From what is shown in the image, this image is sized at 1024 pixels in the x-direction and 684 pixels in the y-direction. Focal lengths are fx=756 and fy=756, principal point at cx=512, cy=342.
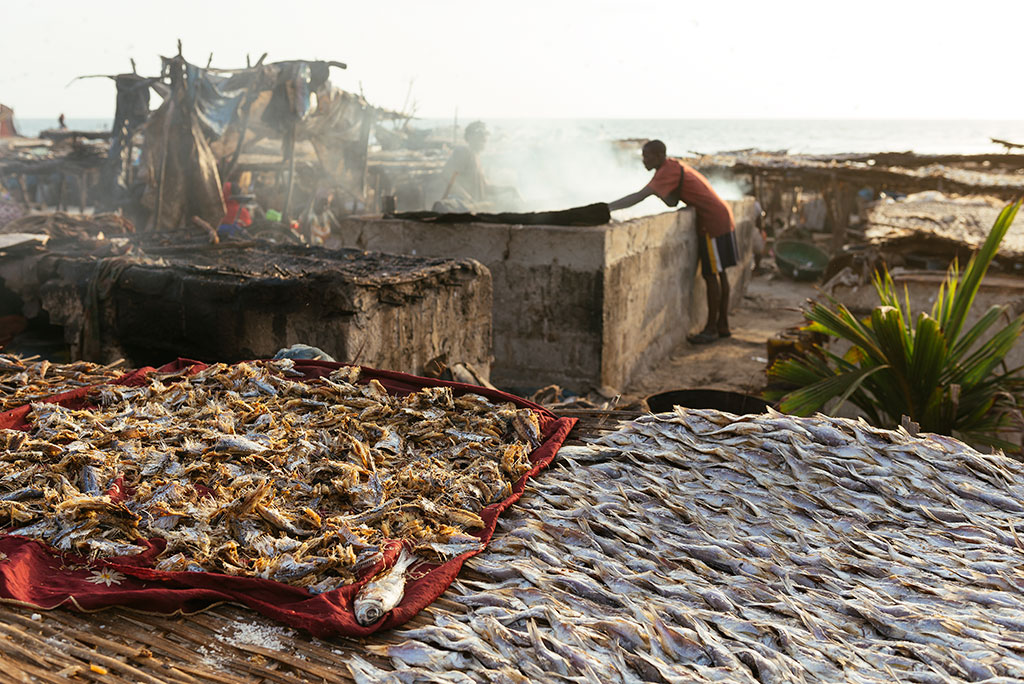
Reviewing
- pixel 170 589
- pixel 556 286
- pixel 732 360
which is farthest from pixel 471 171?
pixel 170 589

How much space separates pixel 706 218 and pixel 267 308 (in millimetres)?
6245

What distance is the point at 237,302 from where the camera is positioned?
4906mm

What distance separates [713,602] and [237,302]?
3.76 meters

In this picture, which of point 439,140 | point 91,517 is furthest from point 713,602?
point 439,140

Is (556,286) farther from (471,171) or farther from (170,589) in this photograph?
(471,171)

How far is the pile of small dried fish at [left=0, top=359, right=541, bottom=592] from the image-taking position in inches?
89.9

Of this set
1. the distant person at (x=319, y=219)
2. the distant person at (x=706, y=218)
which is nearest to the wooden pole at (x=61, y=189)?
the distant person at (x=319, y=219)

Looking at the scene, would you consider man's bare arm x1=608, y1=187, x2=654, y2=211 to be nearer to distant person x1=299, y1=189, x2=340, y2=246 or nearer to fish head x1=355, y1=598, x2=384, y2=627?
fish head x1=355, y1=598, x2=384, y2=627

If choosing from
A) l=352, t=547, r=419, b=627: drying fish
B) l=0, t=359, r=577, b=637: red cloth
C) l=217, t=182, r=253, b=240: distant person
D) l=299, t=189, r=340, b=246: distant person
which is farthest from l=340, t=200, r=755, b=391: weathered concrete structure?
l=299, t=189, r=340, b=246: distant person

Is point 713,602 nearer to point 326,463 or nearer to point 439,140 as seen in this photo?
point 326,463

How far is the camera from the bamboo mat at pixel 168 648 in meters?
1.82

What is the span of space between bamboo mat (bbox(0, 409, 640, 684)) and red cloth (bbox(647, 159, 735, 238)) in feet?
25.4

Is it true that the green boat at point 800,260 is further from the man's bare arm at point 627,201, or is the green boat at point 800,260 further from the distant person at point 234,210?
the distant person at point 234,210

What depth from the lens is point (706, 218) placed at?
31.2 ft
